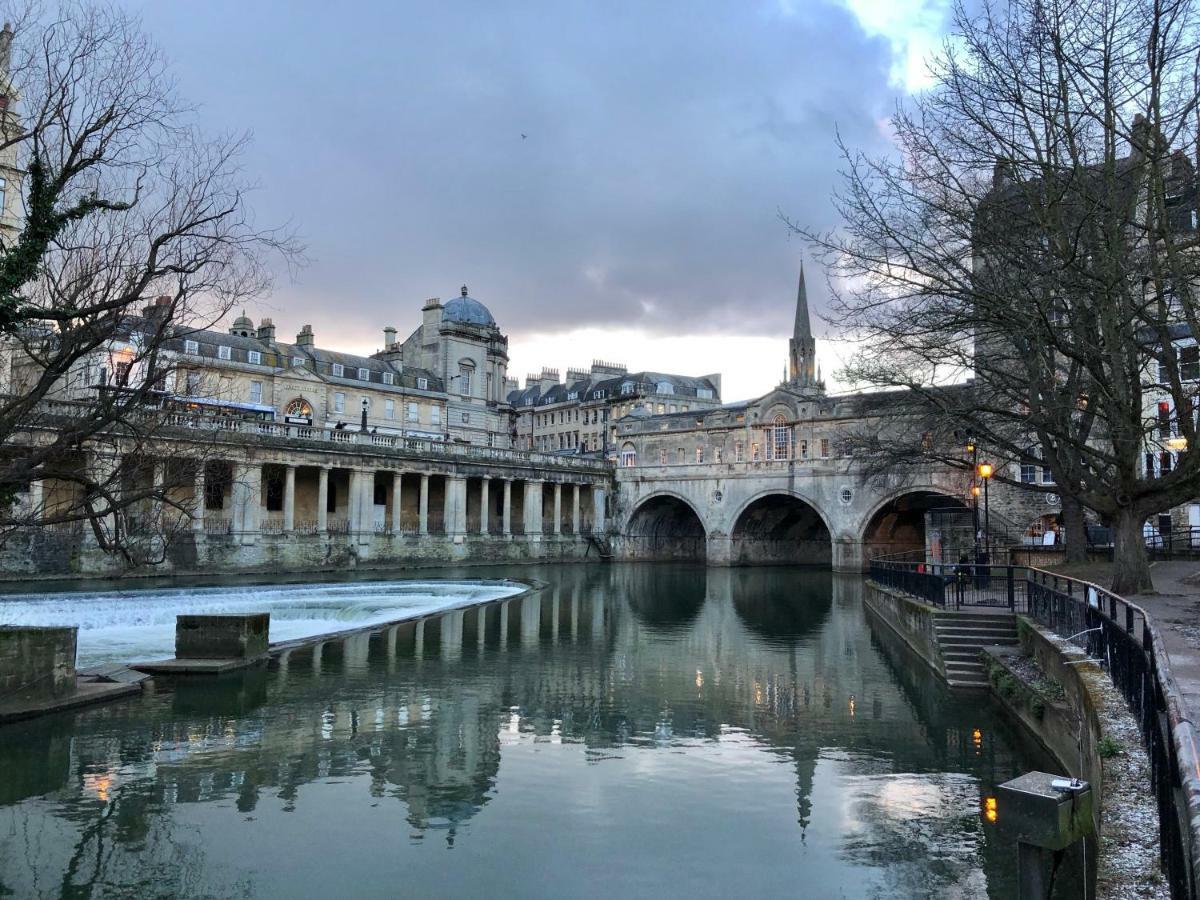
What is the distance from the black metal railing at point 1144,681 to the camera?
4591 mm

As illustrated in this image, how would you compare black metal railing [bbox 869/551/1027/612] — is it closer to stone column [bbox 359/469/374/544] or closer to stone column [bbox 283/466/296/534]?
stone column [bbox 359/469/374/544]

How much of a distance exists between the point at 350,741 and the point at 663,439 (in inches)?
2030

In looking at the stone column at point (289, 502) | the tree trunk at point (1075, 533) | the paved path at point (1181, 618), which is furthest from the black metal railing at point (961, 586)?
the stone column at point (289, 502)

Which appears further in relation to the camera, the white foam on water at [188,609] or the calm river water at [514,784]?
the white foam on water at [188,609]

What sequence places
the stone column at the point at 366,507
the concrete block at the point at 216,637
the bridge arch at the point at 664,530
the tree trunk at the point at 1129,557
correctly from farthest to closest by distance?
the bridge arch at the point at 664,530, the stone column at the point at 366,507, the tree trunk at the point at 1129,557, the concrete block at the point at 216,637

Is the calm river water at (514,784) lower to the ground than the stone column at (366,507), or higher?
lower

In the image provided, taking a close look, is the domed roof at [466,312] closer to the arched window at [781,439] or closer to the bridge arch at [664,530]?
the bridge arch at [664,530]

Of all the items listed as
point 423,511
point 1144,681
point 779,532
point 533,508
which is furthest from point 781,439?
point 1144,681

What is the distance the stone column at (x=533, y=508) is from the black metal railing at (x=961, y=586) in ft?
113

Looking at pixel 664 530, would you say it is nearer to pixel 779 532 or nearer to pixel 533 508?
pixel 779 532

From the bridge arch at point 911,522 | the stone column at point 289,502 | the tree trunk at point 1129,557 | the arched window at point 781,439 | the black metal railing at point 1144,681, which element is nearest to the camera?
the black metal railing at point 1144,681

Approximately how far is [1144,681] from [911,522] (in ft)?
181

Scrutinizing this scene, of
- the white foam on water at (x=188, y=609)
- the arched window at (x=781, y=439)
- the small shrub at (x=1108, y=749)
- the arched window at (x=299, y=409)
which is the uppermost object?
the arched window at (x=299, y=409)

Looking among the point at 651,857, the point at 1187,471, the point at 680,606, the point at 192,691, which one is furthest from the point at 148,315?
the point at 680,606
